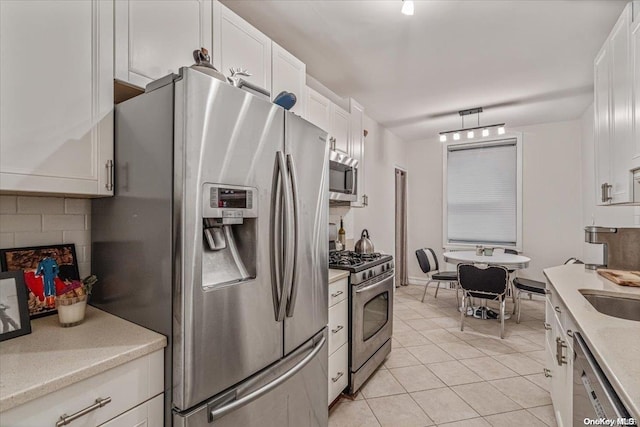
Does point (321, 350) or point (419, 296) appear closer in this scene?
point (321, 350)

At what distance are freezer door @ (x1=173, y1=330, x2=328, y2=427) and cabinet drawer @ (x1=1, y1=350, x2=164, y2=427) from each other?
0.49 feet

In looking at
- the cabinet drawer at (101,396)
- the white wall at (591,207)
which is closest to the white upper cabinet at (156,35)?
the cabinet drawer at (101,396)

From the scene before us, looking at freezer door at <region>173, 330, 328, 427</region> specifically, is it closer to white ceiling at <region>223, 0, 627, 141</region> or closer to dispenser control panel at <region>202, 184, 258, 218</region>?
dispenser control panel at <region>202, 184, 258, 218</region>

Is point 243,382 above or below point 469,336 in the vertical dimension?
above

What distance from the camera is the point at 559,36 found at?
244 cm

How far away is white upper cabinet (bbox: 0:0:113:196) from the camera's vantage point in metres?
1.01

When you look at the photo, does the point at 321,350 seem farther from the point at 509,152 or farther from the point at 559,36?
the point at 509,152

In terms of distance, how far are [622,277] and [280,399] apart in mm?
2162

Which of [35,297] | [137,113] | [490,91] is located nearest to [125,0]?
[137,113]

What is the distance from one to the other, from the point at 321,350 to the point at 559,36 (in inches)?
114

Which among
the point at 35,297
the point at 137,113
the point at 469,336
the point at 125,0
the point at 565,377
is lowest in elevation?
the point at 469,336

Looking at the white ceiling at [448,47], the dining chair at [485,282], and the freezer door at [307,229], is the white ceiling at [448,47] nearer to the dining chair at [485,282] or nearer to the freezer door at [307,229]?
the freezer door at [307,229]

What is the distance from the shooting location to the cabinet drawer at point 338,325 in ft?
6.84

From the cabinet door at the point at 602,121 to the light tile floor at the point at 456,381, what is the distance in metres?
1.52
